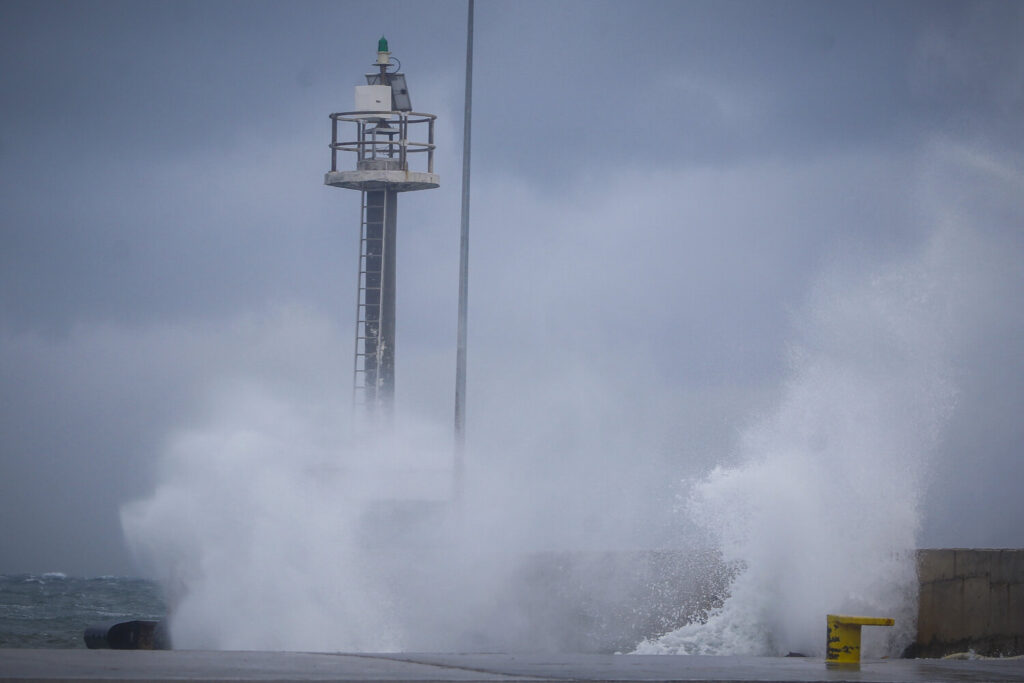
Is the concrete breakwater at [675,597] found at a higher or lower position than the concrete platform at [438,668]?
lower

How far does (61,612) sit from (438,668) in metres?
37.8

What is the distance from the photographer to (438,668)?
28.1ft

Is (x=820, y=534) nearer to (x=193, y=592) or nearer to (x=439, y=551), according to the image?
(x=439, y=551)

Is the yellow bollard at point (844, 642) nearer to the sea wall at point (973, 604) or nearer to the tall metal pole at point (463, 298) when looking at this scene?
the sea wall at point (973, 604)

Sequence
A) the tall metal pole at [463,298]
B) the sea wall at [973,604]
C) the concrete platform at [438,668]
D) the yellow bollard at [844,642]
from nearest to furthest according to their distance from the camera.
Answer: the concrete platform at [438,668], the yellow bollard at [844,642], the sea wall at [973,604], the tall metal pole at [463,298]

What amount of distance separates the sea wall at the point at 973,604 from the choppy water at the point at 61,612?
1180 cm

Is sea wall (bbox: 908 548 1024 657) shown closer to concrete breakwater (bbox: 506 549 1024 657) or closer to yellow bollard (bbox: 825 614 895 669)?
concrete breakwater (bbox: 506 549 1024 657)

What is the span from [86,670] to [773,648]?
796 cm

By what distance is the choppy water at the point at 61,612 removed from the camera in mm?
30266

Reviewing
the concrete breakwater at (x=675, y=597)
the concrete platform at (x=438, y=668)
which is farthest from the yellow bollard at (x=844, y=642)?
the concrete breakwater at (x=675, y=597)

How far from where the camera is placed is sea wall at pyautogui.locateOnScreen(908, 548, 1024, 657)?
12406 mm

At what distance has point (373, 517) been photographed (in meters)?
20.8

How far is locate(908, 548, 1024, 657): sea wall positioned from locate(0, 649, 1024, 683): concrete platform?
210 cm

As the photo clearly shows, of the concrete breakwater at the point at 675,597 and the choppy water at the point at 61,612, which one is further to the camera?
the choppy water at the point at 61,612
